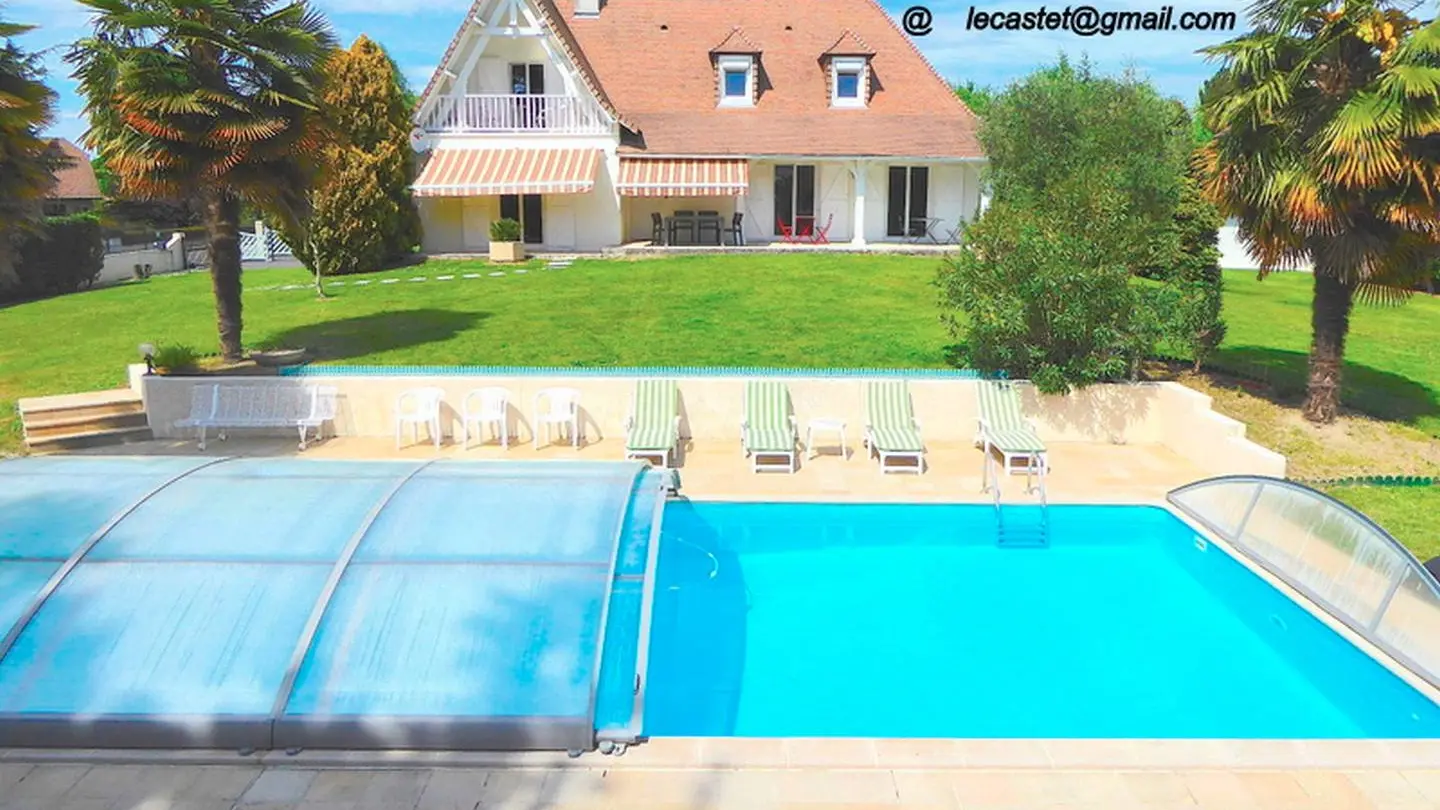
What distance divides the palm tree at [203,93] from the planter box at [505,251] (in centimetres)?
1547

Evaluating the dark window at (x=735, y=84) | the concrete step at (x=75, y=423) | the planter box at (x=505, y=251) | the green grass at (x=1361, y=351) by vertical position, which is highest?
the dark window at (x=735, y=84)

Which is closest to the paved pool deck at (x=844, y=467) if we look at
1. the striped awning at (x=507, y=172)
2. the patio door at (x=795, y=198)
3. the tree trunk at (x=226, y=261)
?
the tree trunk at (x=226, y=261)

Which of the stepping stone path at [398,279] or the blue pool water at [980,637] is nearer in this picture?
the blue pool water at [980,637]

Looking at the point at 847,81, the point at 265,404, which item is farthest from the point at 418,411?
the point at 847,81

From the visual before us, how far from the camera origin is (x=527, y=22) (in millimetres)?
37562

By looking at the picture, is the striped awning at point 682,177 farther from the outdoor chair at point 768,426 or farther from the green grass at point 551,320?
the outdoor chair at point 768,426

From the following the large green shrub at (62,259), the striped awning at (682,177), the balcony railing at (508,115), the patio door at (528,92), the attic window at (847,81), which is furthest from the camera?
the attic window at (847,81)

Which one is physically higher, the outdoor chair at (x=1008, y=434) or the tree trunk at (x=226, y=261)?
the tree trunk at (x=226, y=261)

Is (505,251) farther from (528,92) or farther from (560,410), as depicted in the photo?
(560,410)

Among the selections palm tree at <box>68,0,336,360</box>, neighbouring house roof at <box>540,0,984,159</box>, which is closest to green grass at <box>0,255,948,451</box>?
palm tree at <box>68,0,336,360</box>

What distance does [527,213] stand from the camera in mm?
40281

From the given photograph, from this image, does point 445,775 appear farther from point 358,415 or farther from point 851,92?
point 851,92

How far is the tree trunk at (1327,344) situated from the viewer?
18188 mm

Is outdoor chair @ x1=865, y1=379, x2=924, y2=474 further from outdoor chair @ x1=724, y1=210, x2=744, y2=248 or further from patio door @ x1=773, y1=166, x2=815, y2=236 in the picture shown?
patio door @ x1=773, y1=166, x2=815, y2=236
